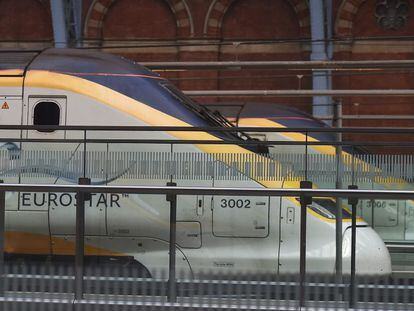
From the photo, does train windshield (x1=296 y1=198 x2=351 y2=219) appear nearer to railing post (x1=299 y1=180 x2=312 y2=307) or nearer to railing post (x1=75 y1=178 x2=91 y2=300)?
railing post (x1=299 y1=180 x2=312 y2=307)

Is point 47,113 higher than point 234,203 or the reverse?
higher

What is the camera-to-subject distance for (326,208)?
6.72 metres

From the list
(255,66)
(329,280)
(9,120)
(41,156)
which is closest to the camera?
(329,280)

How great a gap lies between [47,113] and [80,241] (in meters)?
3.16

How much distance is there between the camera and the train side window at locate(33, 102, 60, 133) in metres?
9.16

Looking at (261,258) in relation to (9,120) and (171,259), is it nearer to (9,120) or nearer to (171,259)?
(171,259)

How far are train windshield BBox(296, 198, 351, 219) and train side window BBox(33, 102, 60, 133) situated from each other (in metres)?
3.98

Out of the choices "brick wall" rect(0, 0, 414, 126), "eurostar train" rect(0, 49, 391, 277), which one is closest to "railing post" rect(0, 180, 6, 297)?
"eurostar train" rect(0, 49, 391, 277)

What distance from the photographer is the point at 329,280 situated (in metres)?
6.33

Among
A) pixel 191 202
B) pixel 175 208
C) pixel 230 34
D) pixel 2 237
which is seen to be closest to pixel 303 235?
pixel 191 202

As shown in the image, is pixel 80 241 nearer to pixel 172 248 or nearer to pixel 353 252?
pixel 172 248

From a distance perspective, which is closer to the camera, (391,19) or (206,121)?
(206,121)

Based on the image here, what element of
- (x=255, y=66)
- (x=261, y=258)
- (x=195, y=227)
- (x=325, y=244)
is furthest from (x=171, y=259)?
(x=255, y=66)

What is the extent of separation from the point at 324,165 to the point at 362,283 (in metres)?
1.13
